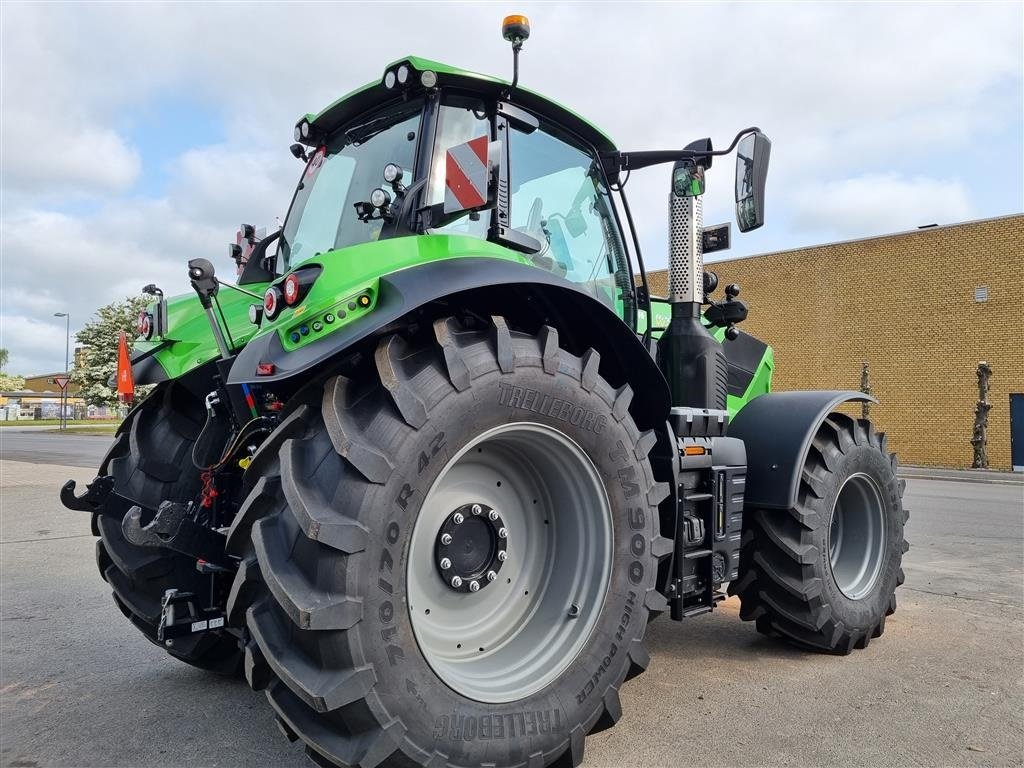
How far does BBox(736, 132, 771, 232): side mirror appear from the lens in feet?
12.3

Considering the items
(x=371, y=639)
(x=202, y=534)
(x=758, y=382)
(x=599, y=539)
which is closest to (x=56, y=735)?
(x=202, y=534)

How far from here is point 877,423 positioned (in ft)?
78.1

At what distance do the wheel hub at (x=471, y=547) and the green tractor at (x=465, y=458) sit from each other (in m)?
0.01

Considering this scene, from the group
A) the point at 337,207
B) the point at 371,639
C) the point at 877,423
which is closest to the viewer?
the point at 371,639

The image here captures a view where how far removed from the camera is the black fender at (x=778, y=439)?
404 centimetres

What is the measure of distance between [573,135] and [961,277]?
72.6 ft

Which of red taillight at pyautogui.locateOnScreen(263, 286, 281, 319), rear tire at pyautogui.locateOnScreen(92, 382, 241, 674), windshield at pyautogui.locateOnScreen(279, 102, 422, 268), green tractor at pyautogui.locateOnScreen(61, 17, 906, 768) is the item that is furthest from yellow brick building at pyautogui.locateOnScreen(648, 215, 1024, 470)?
red taillight at pyautogui.locateOnScreen(263, 286, 281, 319)

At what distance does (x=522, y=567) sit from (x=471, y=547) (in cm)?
37

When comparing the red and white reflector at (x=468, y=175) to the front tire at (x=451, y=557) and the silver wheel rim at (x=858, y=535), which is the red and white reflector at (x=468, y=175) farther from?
the silver wheel rim at (x=858, y=535)

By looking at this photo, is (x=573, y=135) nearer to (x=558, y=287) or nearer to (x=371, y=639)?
(x=558, y=287)

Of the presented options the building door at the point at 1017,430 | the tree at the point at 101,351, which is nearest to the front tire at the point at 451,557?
the building door at the point at 1017,430

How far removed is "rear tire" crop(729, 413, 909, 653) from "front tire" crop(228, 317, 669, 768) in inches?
48.4

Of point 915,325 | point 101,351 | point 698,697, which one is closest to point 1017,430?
point 915,325

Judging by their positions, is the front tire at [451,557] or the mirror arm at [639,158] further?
the mirror arm at [639,158]
